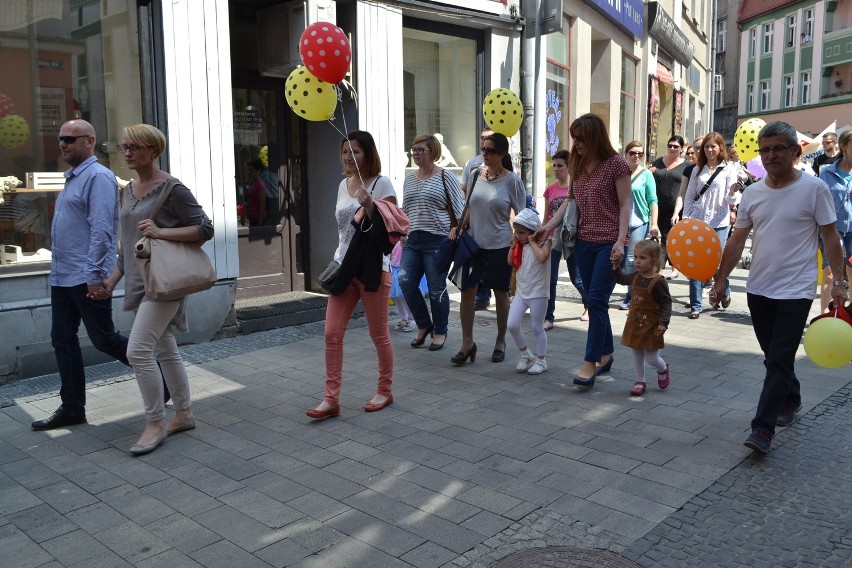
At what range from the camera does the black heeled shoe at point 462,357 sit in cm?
672

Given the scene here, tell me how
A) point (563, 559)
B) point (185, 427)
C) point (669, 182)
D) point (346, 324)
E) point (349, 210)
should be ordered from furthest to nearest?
point (669, 182) < point (349, 210) < point (346, 324) < point (185, 427) < point (563, 559)

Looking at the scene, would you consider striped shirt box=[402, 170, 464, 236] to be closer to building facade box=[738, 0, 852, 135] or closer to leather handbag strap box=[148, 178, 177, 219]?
leather handbag strap box=[148, 178, 177, 219]

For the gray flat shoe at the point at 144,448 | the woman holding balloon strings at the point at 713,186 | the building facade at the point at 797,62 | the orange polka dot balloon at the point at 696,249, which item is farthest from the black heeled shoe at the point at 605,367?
the building facade at the point at 797,62

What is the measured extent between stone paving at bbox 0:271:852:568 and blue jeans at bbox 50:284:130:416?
1.09 feet

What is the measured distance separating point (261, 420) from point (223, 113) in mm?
3679

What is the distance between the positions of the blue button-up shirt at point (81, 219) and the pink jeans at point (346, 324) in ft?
4.76

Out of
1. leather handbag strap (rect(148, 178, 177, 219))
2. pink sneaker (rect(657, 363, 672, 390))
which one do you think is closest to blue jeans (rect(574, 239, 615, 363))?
pink sneaker (rect(657, 363, 672, 390))

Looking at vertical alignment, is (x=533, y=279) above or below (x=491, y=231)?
below

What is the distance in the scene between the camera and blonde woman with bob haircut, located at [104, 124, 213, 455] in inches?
182

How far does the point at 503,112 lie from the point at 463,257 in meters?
2.57

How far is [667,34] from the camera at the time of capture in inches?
840

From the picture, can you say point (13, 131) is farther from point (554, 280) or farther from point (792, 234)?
point (792, 234)

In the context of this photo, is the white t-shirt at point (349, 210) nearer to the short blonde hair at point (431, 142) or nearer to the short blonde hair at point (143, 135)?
the short blonde hair at point (143, 135)

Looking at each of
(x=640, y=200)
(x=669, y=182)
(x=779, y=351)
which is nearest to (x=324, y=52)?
(x=779, y=351)
